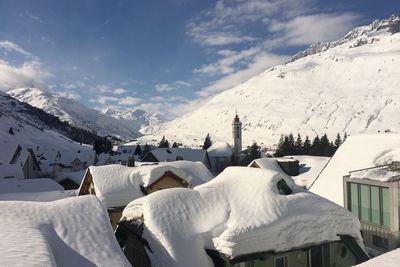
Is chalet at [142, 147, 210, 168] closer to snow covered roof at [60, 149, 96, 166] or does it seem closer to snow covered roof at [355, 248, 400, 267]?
snow covered roof at [60, 149, 96, 166]

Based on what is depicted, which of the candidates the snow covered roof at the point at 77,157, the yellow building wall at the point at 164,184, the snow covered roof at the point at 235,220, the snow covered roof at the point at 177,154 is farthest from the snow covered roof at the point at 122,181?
the snow covered roof at the point at 77,157

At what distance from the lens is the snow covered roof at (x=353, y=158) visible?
23.2 metres

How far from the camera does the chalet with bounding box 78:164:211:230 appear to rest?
857 inches

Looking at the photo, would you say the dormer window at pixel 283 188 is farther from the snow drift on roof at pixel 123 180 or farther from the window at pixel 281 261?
the snow drift on roof at pixel 123 180

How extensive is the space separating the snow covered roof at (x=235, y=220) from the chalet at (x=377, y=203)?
4.53m

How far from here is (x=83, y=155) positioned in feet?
295

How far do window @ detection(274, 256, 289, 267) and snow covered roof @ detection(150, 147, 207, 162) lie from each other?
6677 cm

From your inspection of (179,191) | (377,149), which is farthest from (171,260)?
(377,149)

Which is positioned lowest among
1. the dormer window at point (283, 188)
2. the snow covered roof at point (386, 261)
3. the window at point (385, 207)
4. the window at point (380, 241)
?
the window at point (380, 241)

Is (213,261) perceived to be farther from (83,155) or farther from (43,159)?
(43,159)

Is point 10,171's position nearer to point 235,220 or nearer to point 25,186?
point 25,186

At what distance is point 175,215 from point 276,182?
4.03 meters

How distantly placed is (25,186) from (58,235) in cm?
2739

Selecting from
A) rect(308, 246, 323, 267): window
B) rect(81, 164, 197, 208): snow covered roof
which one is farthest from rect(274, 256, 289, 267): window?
rect(81, 164, 197, 208): snow covered roof
